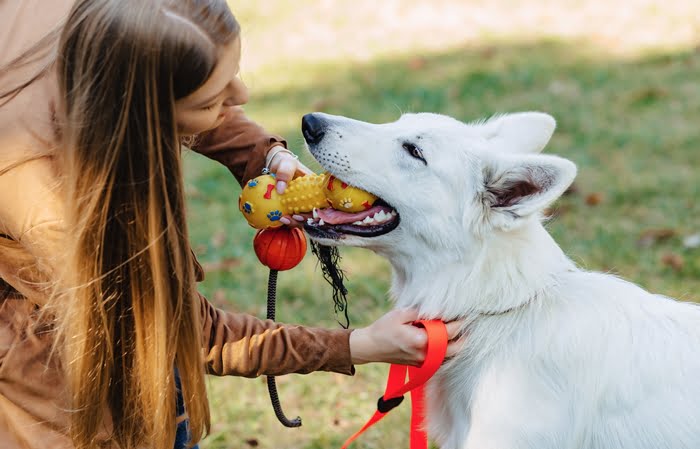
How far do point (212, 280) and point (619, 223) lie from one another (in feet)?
8.80

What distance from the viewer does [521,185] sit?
281 cm

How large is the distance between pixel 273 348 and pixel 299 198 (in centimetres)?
52

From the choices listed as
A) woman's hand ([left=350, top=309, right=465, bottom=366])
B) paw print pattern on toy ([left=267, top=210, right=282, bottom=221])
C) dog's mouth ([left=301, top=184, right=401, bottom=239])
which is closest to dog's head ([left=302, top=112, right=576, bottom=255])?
dog's mouth ([left=301, top=184, right=401, bottom=239])

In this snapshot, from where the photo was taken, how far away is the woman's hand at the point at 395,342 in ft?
9.31

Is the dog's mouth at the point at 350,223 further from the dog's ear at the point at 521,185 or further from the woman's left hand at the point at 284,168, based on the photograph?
the dog's ear at the point at 521,185

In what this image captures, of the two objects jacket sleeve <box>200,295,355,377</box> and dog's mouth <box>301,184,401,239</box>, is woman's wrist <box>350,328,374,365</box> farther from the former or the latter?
dog's mouth <box>301,184,401,239</box>

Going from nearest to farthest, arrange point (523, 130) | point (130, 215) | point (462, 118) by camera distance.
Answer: point (130, 215) < point (523, 130) < point (462, 118)

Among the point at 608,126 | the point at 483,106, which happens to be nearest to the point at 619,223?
the point at 608,126

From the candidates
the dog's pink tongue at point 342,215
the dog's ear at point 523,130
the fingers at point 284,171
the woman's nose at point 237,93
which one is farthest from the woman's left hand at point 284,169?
the dog's ear at point 523,130

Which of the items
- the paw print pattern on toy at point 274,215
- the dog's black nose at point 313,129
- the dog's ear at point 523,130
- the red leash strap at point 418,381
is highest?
the dog's black nose at point 313,129

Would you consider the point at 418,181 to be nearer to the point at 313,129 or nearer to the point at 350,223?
the point at 350,223

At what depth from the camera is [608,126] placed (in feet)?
24.2

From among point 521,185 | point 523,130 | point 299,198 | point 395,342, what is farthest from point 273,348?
point 523,130

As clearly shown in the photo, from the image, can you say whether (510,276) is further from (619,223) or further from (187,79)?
(619,223)
